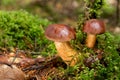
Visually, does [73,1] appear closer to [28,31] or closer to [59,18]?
[59,18]

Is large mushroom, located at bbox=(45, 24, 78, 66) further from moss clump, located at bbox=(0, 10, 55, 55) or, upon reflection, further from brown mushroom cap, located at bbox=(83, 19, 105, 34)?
moss clump, located at bbox=(0, 10, 55, 55)

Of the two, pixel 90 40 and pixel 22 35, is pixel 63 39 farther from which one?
pixel 22 35

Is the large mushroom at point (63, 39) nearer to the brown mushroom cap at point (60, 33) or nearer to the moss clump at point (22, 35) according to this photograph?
the brown mushroom cap at point (60, 33)

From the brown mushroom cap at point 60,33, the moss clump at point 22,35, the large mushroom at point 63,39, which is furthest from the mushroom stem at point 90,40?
the moss clump at point 22,35

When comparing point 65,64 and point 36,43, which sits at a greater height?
point 36,43

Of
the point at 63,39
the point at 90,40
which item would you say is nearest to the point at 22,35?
the point at 90,40

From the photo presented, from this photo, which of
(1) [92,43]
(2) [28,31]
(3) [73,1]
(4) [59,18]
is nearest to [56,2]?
(3) [73,1]

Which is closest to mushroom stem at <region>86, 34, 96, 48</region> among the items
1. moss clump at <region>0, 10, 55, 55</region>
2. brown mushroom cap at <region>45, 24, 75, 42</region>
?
brown mushroom cap at <region>45, 24, 75, 42</region>

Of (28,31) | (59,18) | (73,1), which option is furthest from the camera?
(73,1)
